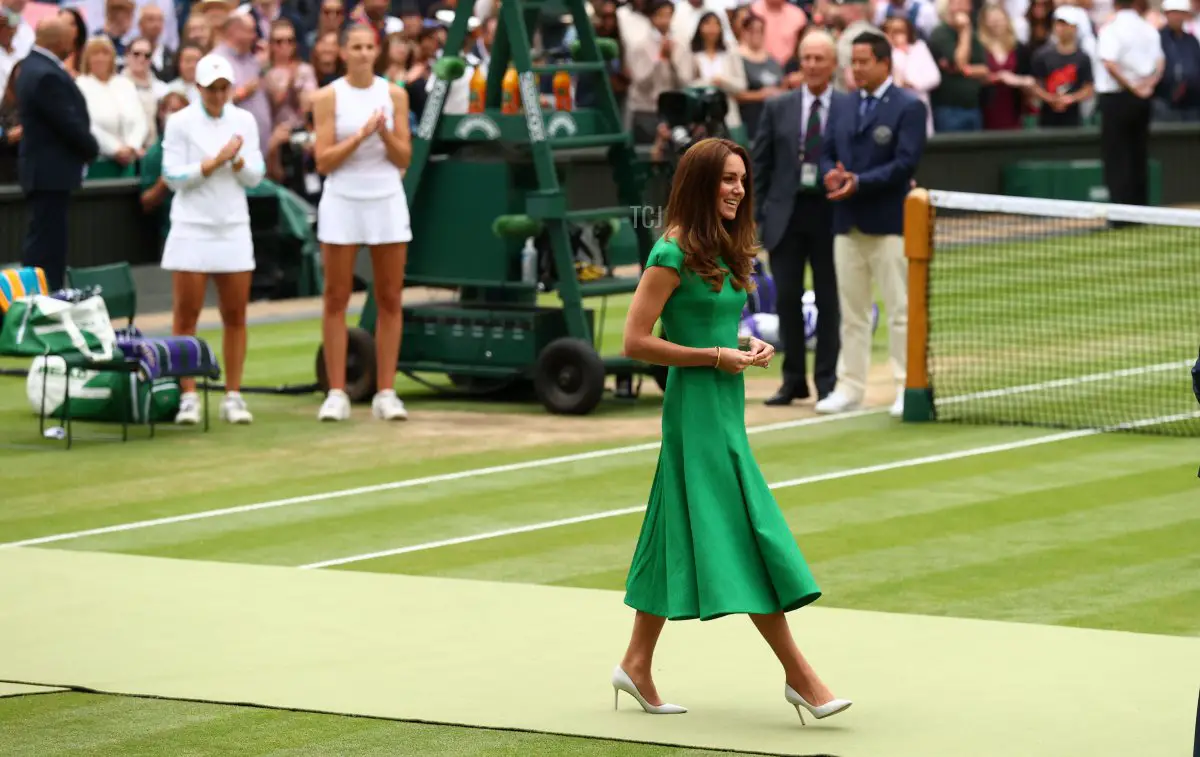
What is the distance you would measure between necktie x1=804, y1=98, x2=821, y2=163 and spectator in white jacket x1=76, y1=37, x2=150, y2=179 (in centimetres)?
741

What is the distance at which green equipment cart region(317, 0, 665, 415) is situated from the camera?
614 inches

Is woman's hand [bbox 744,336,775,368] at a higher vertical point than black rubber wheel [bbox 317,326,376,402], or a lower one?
higher

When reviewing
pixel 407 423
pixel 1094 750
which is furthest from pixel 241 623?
pixel 407 423

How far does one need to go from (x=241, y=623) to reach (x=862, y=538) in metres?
3.15

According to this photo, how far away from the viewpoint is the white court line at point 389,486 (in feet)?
38.2

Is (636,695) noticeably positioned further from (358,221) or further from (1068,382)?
(1068,382)

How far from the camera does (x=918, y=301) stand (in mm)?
14789

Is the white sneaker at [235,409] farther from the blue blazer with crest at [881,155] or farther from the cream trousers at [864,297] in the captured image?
the blue blazer with crest at [881,155]

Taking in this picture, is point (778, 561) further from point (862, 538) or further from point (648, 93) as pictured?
point (648, 93)

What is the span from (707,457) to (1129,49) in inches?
781

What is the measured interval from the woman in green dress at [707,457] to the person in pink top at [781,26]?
1930 centimetres

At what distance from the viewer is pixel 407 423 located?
597 inches

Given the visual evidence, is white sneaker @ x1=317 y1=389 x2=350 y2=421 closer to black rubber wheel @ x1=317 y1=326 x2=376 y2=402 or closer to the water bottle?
black rubber wheel @ x1=317 y1=326 x2=376 y2=402

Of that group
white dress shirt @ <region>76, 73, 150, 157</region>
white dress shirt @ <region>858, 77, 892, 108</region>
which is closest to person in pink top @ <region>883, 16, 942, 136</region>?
white dress shirt @ <region>76, 73, 150, 157</region>
